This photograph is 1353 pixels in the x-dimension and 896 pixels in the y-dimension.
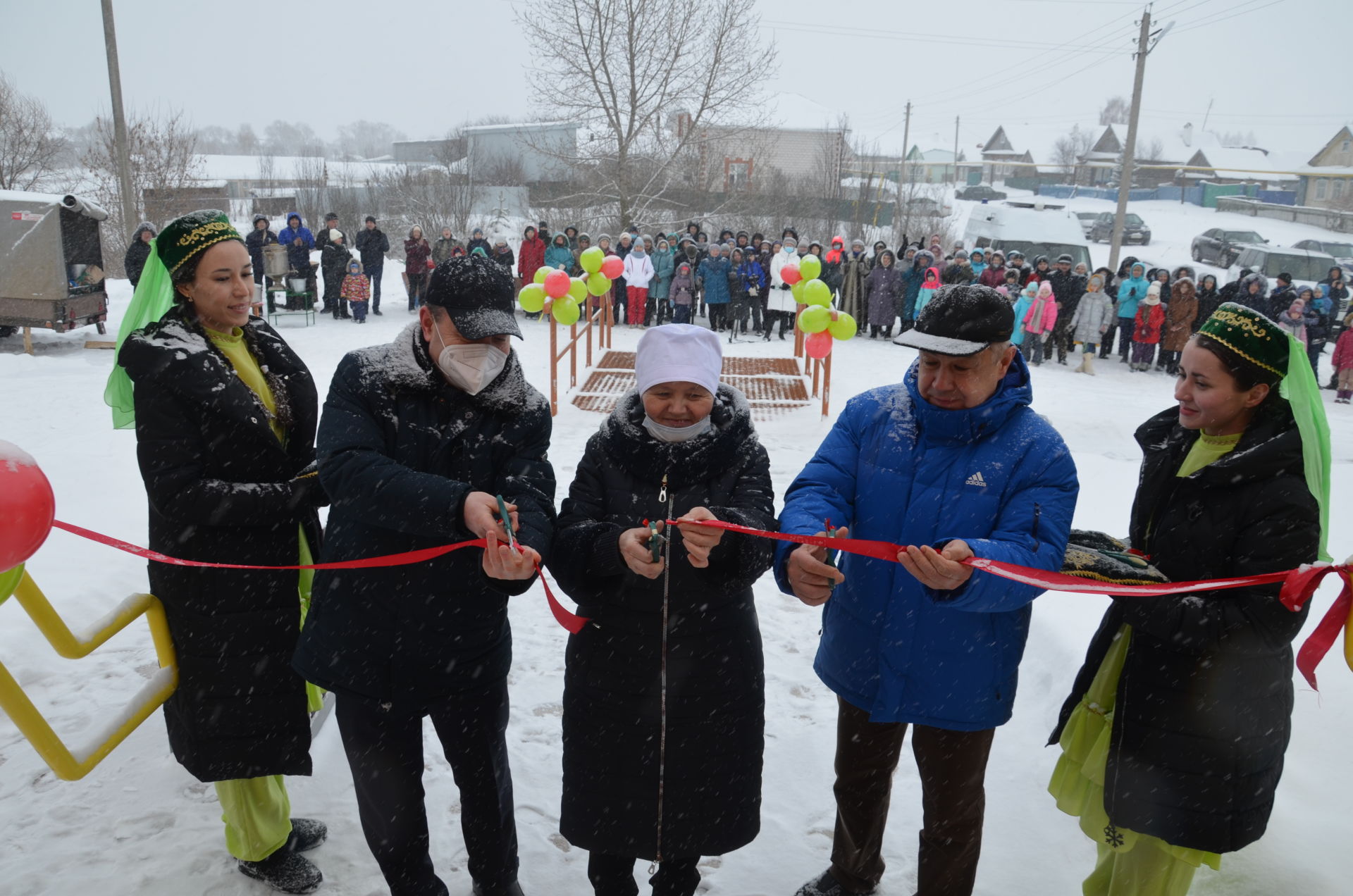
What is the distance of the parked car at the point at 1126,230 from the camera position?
36500 mm

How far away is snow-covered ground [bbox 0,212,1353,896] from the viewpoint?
2.96 m

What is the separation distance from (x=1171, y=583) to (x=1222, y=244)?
34718 mm

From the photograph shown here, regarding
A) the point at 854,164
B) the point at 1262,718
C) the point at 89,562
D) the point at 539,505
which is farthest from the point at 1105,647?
the point at 854,164

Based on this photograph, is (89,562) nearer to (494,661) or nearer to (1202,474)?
(494,661)

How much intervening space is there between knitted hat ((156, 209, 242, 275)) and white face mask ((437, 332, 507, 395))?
0.87 m

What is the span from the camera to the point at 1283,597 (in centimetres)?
212

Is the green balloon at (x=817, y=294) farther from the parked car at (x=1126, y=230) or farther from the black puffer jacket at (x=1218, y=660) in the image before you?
the parked car at (x=1126, y=230)

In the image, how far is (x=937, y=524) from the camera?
2.52 meters

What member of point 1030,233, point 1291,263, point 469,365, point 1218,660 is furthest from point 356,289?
point 1291,263

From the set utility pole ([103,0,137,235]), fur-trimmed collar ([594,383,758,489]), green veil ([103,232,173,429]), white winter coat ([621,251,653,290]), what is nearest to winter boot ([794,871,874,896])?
fur-trimmed collar ([594,383,758,489])

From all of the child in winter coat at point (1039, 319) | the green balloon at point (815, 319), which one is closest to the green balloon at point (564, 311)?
the green balloon at point (815, 319)

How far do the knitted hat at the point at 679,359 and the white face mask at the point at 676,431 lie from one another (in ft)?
0.33

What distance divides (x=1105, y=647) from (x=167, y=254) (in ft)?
10.2

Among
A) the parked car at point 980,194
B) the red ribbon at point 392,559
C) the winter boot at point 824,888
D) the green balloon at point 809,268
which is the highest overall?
the parked car at point 980,194
